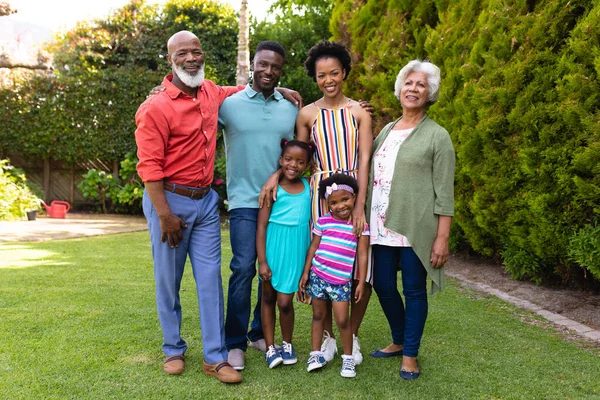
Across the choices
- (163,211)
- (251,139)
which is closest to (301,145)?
(251,139)

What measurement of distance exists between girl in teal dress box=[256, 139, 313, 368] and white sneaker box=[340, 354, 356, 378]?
32cm

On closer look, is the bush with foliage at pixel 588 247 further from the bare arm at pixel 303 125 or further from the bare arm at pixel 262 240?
the bare arm at pixel 262 240

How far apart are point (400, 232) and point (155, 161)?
143cm

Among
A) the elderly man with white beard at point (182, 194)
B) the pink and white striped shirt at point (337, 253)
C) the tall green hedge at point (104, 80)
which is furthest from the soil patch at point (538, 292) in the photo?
the tall green hedge at point (104, 80)

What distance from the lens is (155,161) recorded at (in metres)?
2.95

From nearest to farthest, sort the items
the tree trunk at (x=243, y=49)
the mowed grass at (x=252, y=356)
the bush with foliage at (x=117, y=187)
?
the mowed grass at (x=252, y=356)
the tree trunk at (x=243, y=49)
the bush with foliage at (x=117, y=187)

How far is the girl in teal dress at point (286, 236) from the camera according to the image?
3.22m

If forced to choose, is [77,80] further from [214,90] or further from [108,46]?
[214,90]

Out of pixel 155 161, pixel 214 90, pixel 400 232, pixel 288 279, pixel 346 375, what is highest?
pixel 214 90

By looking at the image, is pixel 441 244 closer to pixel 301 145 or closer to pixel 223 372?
pixel 301 145

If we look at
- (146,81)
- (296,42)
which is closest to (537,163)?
(296,42)

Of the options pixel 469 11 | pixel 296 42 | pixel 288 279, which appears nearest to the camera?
pixel 288 279

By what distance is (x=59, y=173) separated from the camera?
13.6m

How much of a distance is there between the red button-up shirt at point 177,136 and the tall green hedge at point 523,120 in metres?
2.85
